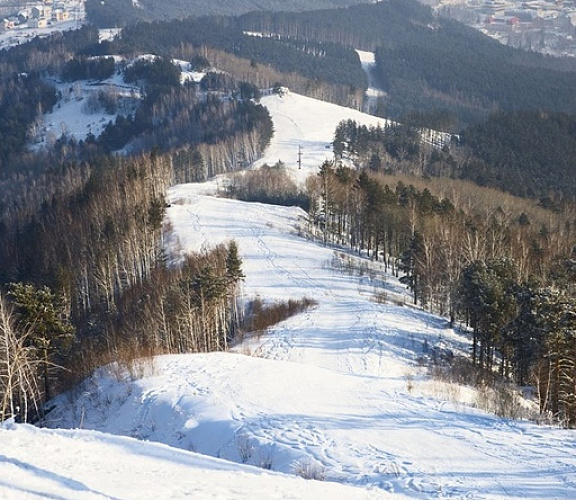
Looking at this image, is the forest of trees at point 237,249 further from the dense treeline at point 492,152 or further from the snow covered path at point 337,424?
the snow covered path at point 337,424

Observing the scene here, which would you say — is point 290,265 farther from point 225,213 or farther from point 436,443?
point 436,443

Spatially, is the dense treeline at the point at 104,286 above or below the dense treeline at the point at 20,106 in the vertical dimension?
below

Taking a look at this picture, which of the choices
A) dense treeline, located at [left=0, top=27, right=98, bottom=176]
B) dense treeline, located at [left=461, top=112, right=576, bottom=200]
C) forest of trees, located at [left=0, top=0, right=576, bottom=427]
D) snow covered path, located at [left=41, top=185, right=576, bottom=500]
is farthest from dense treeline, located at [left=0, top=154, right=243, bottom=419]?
dense treeline, located at [left=0, top=27, right=98, bottom=176]

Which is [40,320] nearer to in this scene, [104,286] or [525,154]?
[104,286]

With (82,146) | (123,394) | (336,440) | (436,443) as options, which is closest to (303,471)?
(336,440)

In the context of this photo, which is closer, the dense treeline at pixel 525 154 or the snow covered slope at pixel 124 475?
the snow covered slope at pixel 124 475

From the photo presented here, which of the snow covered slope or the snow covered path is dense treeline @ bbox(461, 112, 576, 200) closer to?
the snow covered path

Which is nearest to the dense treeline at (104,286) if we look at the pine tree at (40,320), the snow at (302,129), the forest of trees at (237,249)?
the pine tree at (40,320)
